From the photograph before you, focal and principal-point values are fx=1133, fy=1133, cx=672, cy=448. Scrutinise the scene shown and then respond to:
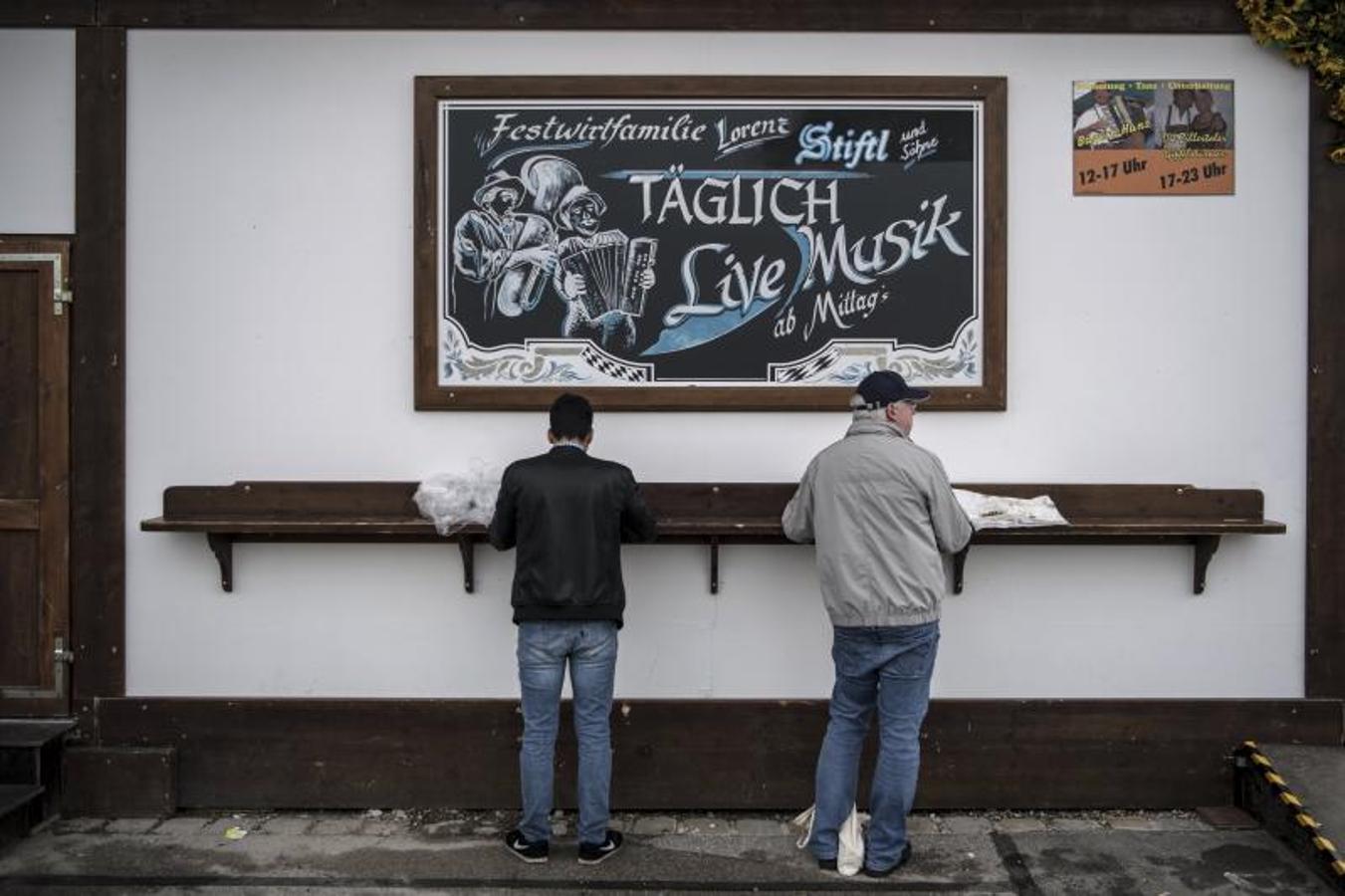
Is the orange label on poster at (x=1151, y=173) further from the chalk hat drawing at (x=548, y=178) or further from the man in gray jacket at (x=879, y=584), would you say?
the chalk hat drawing at (x=548, y=178)

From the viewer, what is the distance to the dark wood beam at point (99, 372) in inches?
207

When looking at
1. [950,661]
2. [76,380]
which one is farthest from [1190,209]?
[76,380]

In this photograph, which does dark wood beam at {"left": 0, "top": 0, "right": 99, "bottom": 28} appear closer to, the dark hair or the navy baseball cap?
the dark hair

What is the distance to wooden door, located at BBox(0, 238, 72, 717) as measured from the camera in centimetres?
527

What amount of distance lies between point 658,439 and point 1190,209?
8.87 ft

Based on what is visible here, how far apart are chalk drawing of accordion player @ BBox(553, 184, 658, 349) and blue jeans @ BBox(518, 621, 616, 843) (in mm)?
1412

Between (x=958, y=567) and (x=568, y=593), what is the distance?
73.4 inches

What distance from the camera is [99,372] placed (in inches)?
208

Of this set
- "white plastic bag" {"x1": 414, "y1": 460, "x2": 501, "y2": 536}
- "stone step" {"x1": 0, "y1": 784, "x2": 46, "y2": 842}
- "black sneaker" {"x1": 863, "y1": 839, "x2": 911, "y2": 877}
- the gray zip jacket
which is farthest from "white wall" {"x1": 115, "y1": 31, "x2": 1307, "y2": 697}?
"stone step" {"x1": 0, "y1": 784, "x2": 46, "y2": 842}

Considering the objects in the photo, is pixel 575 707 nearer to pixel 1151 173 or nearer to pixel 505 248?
pixel 505 248

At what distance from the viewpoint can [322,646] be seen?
5.32 m

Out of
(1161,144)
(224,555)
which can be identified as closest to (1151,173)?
(1161,144)

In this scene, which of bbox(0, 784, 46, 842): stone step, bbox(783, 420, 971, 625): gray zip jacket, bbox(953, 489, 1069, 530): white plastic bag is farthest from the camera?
bbox(953, 489, 1069, 530): white plastic bag

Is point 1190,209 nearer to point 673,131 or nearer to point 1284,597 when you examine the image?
point 1284,597
